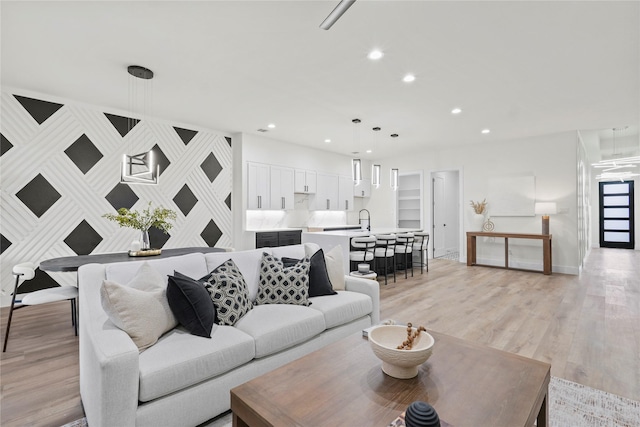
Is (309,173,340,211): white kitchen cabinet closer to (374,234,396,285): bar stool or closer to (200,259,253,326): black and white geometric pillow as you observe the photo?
(374,234,396,285): bar stool

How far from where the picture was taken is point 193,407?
67.7 inches

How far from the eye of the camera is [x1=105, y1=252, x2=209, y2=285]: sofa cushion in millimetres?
2104

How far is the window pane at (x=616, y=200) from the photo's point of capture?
10.5m

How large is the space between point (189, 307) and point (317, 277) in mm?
1208

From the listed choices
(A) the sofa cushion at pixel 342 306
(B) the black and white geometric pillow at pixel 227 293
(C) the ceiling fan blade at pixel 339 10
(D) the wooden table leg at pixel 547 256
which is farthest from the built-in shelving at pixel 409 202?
(C) the ceiling fan blade at pixel 339 10

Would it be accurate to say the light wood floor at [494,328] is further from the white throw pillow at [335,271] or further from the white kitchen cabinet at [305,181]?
the white kitchen cabinet at [305,181]

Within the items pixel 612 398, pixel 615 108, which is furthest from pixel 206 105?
pixel 615 108

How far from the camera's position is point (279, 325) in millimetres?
2168

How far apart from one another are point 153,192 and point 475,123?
19.1ft

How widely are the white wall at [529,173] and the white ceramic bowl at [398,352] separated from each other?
21.3 ft

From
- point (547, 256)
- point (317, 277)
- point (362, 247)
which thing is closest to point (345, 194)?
point (362, 247)

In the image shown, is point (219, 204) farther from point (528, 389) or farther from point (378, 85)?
point (528, 389)

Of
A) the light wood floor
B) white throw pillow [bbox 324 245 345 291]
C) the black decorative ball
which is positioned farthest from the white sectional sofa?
the black decorative ball

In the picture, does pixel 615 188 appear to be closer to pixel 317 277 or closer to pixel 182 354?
pixel 317 277
